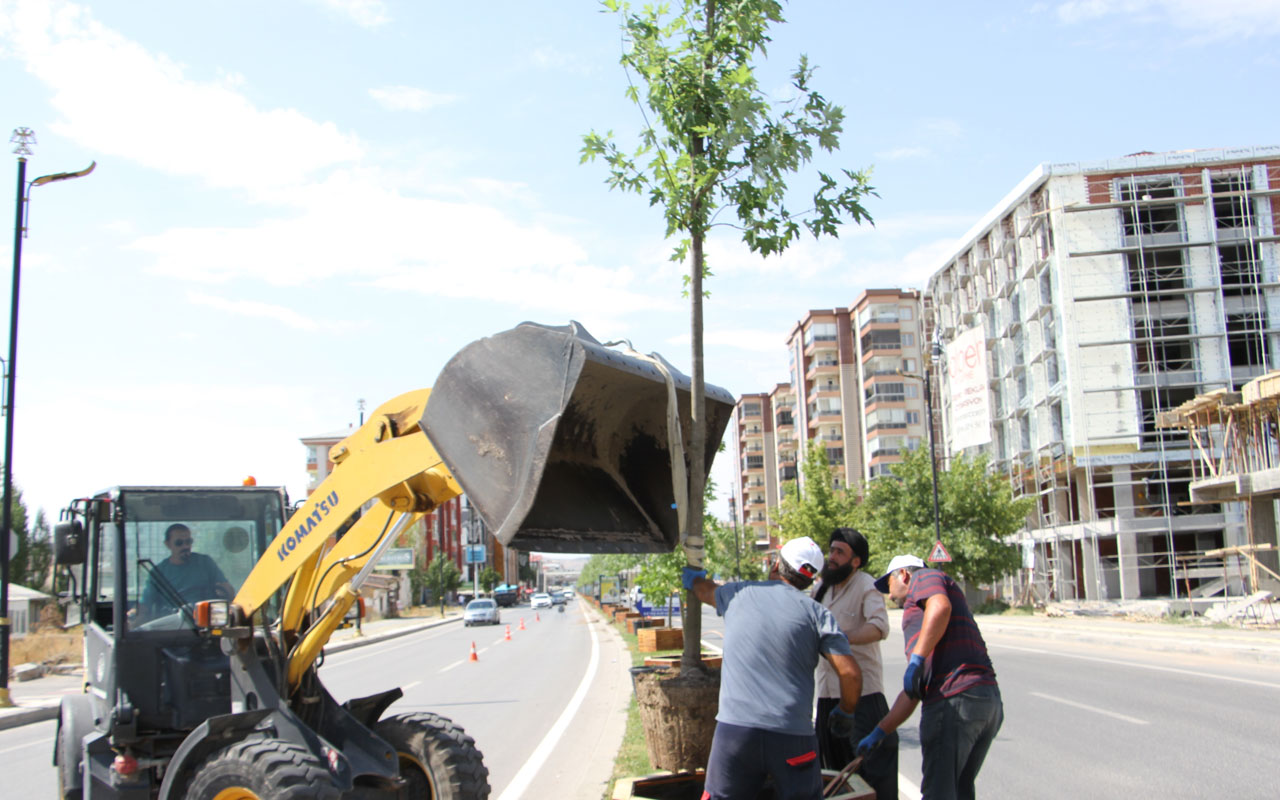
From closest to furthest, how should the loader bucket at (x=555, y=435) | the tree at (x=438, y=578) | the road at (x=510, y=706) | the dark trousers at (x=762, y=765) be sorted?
the dark trousers at (x=762, y=765), the loader bucket at (x=555, y=435), the road at (x=510, y=706), the tree at (x=438, y=578)

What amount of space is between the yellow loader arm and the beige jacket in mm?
2339

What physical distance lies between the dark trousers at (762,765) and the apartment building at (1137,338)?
4815 cm

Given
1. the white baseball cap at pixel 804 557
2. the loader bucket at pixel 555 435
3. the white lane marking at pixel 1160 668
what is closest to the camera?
the loader bucket at pixel 555 435

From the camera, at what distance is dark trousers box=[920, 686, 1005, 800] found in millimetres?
4855

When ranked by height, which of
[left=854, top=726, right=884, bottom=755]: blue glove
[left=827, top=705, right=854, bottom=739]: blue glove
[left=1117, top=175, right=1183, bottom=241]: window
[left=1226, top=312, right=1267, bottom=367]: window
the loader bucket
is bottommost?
[left=854, top=726, right=884, bottom=755]: blue glove

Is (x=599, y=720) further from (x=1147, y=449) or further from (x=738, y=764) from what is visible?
(x=1147, y=449)

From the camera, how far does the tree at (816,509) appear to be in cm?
5241

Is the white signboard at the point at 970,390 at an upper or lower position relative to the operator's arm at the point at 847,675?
upper

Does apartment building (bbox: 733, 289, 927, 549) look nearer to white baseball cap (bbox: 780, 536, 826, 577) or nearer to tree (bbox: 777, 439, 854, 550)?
tree (bbox: 777, 439, 854, 550)

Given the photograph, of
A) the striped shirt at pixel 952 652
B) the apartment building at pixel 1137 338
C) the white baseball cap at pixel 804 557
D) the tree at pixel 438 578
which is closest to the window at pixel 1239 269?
the apartment building at pixel 1137 338

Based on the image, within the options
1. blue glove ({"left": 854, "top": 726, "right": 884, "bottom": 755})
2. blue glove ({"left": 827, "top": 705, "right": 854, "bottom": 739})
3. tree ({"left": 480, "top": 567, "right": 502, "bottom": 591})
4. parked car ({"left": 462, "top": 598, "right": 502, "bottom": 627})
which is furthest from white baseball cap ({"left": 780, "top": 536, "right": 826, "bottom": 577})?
tree ({"left": 480, "top": 567, "right": 502, "bottom": 591})

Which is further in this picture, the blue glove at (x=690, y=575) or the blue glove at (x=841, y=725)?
the blue glove at (x=841, y=725)

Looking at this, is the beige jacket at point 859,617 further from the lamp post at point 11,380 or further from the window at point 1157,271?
→ the window at point 1157,271

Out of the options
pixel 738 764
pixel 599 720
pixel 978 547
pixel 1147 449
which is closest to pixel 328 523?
pixel 738 764
